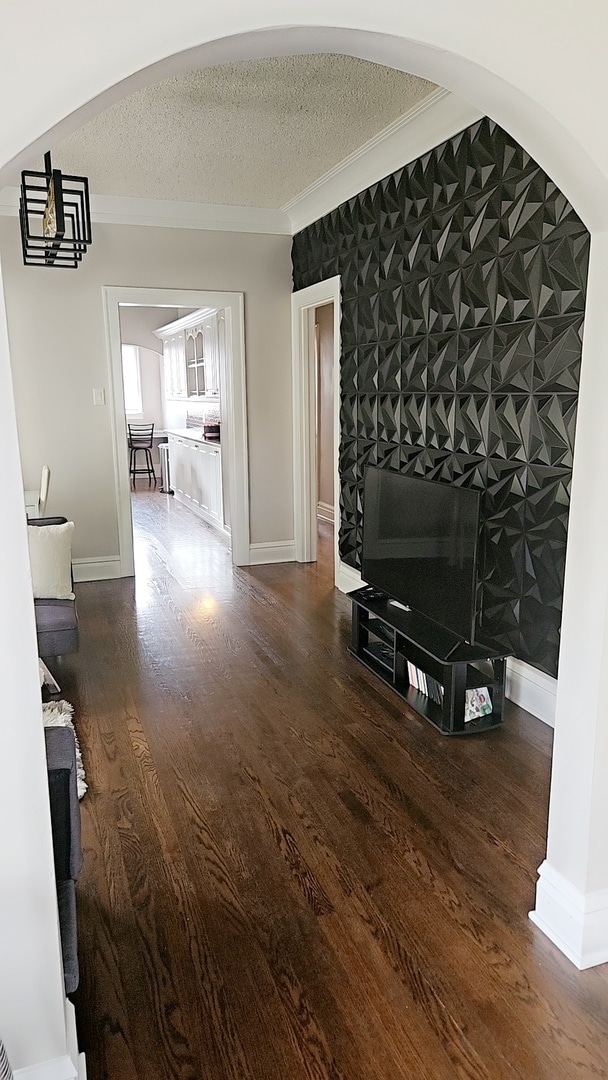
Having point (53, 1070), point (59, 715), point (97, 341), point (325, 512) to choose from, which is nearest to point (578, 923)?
point (53, 1070)

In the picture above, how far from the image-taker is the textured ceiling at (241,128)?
10.5 ft

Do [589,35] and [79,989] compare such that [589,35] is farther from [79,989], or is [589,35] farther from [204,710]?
[204,710]

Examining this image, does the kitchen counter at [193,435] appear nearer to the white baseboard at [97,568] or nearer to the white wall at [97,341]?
the white wall at [97,341]

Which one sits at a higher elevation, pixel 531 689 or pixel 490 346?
pixel 490 346

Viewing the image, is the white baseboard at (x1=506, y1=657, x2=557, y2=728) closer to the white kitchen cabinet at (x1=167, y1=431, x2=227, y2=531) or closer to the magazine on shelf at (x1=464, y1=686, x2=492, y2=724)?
the magazine on shelf at (x1=464, y1=686, x2=492, y2=724)

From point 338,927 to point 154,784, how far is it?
1.00 meters

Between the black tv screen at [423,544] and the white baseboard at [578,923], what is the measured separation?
135 cm

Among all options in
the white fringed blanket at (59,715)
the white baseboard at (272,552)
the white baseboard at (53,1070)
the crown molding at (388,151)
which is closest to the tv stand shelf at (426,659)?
the white fringed blanket at (59,715)

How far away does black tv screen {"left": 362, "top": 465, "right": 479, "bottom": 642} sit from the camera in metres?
3.20

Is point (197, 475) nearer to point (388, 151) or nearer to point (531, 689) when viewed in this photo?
point (388, 151)

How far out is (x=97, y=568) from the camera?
18.6 feet

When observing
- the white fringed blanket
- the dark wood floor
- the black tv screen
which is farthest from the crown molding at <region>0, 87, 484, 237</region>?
the white fringed blanket

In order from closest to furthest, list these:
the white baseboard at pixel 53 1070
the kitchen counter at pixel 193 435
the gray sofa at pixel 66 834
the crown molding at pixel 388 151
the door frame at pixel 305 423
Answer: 1. the white baseboard at pixel 53 1070
2. the gray sofa at pixel 66 834
3. the crown molding at pixel 388 151
4. the door frame at pixel 305 423
5. the kitchen counter at pixel 193 435

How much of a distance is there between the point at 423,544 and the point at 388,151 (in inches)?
87.0
